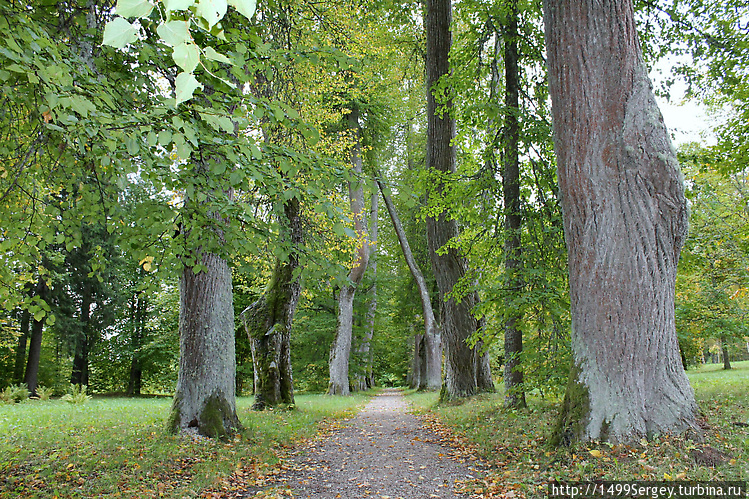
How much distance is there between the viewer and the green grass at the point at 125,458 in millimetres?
4074

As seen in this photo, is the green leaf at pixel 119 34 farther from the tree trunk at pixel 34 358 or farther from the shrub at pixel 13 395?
the tree trunk at pixel 34 358

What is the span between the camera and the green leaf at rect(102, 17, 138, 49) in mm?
857

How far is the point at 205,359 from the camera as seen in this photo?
6363 millimetres

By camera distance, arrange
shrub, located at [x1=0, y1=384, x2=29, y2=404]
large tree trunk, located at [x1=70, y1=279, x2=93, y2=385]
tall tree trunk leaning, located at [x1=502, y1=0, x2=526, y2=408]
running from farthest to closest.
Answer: large tree trunk, located at [x1=70, y1=279, x2=93, y2=385] < shrub, located at [x1=0, y1=384, x2=29, y2=404] < tall tree trunk leaning, located at [x1=502, y1=0, x2=526, y2=408]

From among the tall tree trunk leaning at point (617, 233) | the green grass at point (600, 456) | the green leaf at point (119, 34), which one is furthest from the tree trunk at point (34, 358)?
the green leaf at point (119, 34)

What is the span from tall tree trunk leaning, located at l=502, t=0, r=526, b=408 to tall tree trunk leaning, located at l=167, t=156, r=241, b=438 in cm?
420

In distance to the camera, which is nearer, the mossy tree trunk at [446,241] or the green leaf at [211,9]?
the green leaf at [211,9]

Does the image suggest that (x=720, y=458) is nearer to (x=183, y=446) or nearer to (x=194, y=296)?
(x=183, y=446)

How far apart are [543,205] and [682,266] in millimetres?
2030

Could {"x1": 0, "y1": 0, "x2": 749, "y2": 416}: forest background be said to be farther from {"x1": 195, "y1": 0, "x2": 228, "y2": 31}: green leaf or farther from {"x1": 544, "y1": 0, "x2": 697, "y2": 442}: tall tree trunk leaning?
{"x1": 544, "y1": 0, "x2": 697, "y2": 442}: tall tree trunk leaning

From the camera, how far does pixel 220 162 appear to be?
3.35 metres

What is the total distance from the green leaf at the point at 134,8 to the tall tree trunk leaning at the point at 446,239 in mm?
7129

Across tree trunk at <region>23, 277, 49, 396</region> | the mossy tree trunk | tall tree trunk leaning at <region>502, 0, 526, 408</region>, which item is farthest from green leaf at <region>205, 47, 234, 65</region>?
tree trunk at <region>23, 277, 49, 396</region>

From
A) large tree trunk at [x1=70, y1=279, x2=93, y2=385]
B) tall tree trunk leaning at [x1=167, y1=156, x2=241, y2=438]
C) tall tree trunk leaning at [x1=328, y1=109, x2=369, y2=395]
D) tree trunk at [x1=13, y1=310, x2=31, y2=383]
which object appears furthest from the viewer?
large tree trunk at [x1=70, y1=279, x2=93, y2=385]
